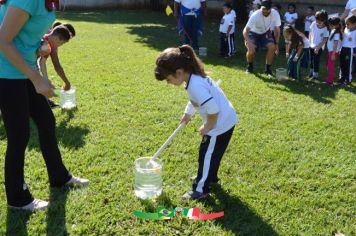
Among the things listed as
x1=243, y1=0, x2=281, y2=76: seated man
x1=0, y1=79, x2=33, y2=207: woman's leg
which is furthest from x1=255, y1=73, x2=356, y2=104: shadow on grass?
x1=0, y1=79, x2=33, y2=207: woman's leg

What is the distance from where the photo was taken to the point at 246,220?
3.33 m

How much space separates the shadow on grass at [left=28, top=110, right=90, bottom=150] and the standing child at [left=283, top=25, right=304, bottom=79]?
15.1 ft

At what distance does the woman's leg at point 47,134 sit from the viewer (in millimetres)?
3125

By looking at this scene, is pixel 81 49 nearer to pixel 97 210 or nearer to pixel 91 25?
pixel 91 25

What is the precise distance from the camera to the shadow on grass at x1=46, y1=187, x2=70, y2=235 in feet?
10.2

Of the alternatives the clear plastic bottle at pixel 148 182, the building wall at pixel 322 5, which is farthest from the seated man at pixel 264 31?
the building wall at pixel 322 5

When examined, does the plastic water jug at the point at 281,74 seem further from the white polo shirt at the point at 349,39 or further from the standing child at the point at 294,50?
the white polo shirt at the point at 349,39

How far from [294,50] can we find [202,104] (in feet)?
18.3

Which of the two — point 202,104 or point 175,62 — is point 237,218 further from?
point 175,62

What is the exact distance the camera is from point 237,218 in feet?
11.0

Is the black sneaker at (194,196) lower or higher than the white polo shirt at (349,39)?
lower

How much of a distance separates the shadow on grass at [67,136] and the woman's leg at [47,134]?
99cm

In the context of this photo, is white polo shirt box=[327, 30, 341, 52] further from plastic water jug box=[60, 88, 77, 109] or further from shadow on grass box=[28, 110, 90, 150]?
shadow on grass box=[28, 110, 90, 150]

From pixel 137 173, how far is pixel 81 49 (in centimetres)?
758
